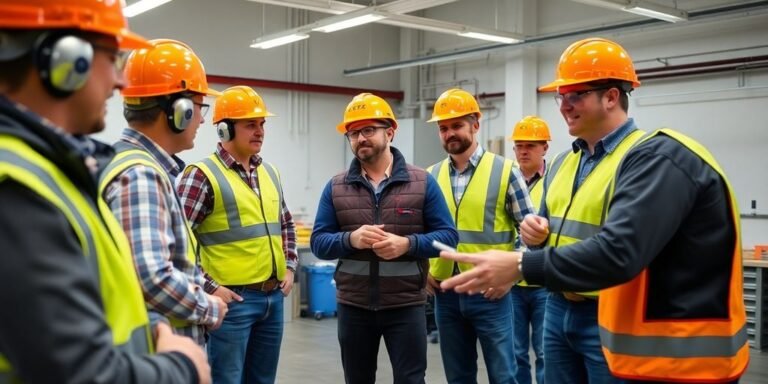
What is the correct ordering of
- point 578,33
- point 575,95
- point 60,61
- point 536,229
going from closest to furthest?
point 60,61, point 575,95, point 536,229, point 578,33

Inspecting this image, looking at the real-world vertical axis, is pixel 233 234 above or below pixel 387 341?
above

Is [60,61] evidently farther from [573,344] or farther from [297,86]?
[297,86]

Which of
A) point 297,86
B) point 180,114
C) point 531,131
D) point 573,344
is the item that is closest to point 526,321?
point 531,131

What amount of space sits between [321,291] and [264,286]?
525 cm

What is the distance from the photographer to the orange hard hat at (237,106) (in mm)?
3766

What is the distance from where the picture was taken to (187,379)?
3.99 ft

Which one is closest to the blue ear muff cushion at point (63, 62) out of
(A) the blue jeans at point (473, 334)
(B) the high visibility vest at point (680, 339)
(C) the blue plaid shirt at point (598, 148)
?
(B) the high visibility vest at point (680, 339)

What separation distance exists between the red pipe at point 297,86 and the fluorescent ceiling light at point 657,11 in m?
5.27

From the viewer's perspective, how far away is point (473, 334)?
3.96 metres

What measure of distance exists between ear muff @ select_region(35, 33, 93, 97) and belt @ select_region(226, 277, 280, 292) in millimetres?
2496

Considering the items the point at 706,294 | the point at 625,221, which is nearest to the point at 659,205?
the point at 625,221

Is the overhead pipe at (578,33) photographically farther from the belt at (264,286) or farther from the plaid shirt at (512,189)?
the belt at (264,286)

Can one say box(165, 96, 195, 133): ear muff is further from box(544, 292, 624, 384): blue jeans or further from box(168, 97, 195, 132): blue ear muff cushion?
box(544, 292, 624, 384): blue jeans

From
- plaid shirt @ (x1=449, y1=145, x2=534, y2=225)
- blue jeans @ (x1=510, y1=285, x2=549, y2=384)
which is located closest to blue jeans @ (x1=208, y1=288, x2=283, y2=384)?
plaid shirt @ (x1=449, y1=145, x2=534, y2=225)
